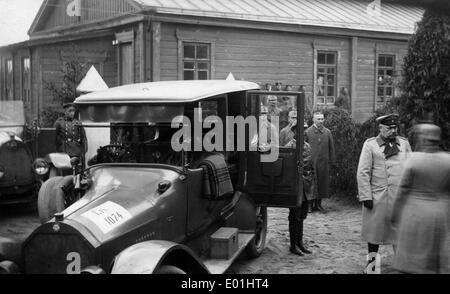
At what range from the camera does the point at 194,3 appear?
15586 mm

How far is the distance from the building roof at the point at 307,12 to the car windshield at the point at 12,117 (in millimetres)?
5715

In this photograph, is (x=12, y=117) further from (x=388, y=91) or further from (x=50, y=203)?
(x=388, y=91)

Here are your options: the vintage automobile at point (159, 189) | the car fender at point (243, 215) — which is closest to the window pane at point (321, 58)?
the vintage automobile at point (159, 189)

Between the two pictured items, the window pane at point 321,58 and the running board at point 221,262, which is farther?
the window pane at point 321,58

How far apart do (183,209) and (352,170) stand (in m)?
5.90

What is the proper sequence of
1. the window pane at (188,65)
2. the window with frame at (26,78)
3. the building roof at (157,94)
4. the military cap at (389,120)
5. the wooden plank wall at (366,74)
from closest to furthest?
1. the building roof at (157,94)
2. the military cap at (389,120)
3. the window pane at (188,65)
4. the wooden plank wall at (366,74)
5. the window with frame at (26,78)

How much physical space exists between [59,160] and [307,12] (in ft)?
38.7

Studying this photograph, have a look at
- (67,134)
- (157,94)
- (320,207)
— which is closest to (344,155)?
(320,207)

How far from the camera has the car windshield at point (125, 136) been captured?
210 inches

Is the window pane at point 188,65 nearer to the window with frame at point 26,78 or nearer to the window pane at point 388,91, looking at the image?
the window with frame at point 26,78

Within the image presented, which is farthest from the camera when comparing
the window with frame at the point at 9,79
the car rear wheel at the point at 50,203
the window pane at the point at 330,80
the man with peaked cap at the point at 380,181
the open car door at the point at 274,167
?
the window with frame at the point at 9,79

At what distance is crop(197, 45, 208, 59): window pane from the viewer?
15742mm

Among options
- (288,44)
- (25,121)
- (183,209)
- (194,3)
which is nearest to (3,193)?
(25,121)

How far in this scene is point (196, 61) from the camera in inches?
617
